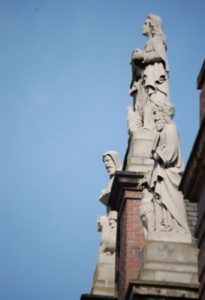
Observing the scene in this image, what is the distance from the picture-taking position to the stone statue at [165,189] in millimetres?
17281

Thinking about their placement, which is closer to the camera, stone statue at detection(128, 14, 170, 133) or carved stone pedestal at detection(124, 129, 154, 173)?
carved stone pedestal at detection(124, 129, 154, 173)

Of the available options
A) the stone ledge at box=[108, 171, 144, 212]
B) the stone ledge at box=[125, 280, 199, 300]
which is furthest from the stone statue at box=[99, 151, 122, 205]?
the stone ledge at box=[125, 280, 199, 300]

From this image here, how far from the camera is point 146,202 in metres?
17.6

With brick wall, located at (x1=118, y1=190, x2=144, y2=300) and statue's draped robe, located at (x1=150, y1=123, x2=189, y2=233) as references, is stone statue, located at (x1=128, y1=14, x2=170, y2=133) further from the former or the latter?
statue's draped robe, located at (x1=150, y1=123, x2=189, y2=233)

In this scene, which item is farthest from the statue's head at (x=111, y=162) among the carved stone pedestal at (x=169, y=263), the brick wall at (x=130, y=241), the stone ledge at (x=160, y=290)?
the stone ledge at (x=160, y=290)

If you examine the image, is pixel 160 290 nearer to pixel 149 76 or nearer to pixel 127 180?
pixel 127 180

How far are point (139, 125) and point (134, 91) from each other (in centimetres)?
165

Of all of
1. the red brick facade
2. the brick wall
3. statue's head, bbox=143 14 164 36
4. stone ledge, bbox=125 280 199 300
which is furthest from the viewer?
statue's head, bbox=143 14 164 36

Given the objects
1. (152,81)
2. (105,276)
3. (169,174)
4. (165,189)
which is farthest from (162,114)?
(105,276)

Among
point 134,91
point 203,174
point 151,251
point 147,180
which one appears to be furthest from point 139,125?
point 203,174

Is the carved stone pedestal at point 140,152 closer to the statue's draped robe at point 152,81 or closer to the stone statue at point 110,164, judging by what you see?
the statue's draped robe at point 152,81

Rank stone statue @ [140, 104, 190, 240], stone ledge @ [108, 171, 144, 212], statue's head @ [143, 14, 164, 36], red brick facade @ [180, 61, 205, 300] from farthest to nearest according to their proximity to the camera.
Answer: statue's head @ [143, 14, 164, 36]
stone ledge @ [108, 171, 144, 212]
stone statue @ [140, 104, 190, 240]
red brick facade @ [180, 61, 205, 300]

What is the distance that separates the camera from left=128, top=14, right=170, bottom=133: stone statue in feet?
70.1

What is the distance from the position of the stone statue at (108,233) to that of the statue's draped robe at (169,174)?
190 inches
